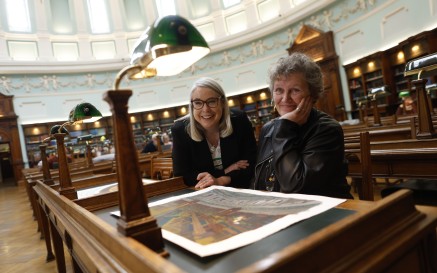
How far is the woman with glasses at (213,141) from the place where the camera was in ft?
6.56

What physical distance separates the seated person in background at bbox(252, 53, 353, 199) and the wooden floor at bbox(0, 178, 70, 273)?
292 cm

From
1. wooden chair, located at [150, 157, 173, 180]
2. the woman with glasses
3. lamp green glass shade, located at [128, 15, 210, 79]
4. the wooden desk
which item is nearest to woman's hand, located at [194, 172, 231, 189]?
the woman with glasses

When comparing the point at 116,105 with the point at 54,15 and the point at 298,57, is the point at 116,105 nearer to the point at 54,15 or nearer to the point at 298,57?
the point at 298,57

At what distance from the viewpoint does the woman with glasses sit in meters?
2.00

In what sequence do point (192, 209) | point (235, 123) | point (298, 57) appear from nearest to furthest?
point (192, 209) < point (298, 57) < point (235, 123)

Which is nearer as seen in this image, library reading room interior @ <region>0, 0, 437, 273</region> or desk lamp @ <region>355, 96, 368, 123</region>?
library reading room interior @ <region>0, 0, 437, 273</region>

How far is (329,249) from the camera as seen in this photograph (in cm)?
58

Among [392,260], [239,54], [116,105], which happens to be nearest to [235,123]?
[116,105]

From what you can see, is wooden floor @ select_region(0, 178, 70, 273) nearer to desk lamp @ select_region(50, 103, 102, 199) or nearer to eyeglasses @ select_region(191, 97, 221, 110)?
desk lamp @ select_region(50, 103, 102, 199)

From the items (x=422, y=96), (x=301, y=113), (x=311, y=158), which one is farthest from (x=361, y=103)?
(x=311, y=158)

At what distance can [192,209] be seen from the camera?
1.09m

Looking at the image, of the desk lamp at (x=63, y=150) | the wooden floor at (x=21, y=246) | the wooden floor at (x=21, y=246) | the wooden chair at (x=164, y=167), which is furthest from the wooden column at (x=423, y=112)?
the wooden floor at (x=21, y=246)

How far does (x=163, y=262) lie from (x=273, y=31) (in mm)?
14676

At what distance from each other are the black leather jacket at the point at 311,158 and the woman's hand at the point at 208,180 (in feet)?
1.53
